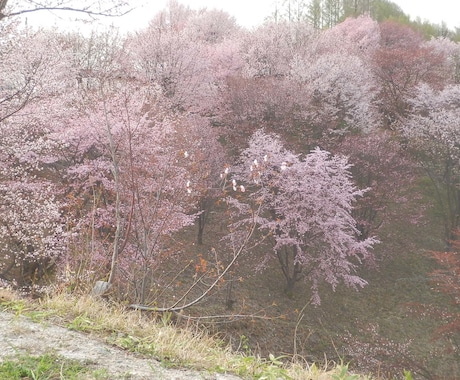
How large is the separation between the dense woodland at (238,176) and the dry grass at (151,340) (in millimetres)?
741

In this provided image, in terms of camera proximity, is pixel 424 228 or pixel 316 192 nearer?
pixel 316 192

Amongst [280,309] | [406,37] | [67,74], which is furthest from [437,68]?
[67,74]

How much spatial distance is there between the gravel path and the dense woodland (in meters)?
1.38

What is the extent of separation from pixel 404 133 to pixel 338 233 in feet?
32.7

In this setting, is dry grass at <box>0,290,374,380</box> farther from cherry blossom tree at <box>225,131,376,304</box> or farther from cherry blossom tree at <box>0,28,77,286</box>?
cherry blossom tree at <box>225,131,376,304</box>

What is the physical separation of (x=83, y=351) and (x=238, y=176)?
10.5 metres

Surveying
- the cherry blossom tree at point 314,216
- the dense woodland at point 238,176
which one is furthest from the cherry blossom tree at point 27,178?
the cherry blossom tree at point 314,216

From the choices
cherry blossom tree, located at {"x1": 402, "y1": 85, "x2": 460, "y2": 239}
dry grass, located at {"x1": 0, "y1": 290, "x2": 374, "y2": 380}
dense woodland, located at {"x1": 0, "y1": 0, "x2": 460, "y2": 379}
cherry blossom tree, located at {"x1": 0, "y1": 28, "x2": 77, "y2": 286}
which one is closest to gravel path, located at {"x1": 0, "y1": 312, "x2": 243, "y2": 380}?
dry grass, located at {"x1": 0, "y1": 290, "x2": 374, "y2": 380}

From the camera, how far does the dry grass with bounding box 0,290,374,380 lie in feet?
9.86

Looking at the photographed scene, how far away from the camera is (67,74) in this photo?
18312 mm

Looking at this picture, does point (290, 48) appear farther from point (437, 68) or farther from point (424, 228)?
point (424, 228)

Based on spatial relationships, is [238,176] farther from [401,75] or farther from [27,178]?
[401,75]

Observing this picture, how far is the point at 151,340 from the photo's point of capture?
10.9ft

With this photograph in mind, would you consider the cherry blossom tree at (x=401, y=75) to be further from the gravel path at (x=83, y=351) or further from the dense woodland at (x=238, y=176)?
the gravel path at (x=83, y=351)
